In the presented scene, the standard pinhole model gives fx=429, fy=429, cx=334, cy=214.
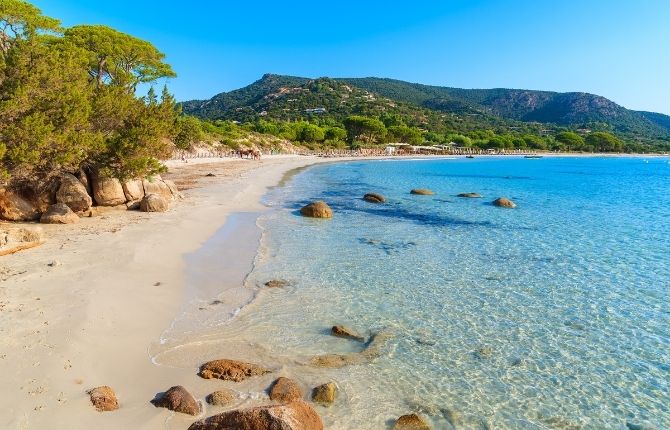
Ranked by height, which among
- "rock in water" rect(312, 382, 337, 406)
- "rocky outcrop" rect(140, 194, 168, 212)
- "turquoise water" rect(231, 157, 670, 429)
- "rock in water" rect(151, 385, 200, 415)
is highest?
"rocky outcrop" rect(140, 194, 168, 212)

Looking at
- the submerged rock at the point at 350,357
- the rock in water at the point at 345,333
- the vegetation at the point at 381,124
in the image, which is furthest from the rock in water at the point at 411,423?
the vegetation at the point at 381,124

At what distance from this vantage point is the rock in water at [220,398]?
608 centimetres

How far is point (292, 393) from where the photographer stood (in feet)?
21.1

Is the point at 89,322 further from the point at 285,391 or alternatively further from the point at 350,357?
the point at 350,357

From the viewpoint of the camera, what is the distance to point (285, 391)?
643cm

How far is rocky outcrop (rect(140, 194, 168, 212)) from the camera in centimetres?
1959

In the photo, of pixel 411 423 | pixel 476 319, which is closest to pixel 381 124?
pixel 476 319

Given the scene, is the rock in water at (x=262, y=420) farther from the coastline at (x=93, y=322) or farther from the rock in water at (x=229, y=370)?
the rock in water at (x=229, y=370)

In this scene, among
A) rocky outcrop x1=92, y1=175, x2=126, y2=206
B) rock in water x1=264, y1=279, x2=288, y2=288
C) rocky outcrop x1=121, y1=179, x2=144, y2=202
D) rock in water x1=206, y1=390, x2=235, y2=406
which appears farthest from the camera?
rocky outcrop x1=121, y1=179, x2=144, y2=202

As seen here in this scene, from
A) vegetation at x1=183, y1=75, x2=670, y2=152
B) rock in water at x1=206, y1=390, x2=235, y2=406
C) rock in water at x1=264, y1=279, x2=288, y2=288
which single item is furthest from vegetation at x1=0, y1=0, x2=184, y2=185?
vegetation at x1=183, y1=75, x2=670, y2=152

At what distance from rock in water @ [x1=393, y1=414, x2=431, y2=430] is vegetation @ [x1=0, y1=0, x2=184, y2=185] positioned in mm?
13780

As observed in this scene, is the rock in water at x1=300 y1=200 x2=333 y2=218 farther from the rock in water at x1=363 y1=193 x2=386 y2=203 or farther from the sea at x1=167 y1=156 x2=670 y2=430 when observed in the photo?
the rock in water at x1=363 y1=193 x2=386 y2=203

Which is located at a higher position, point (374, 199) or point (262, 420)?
point (262, 420)

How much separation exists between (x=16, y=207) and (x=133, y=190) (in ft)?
17.5
